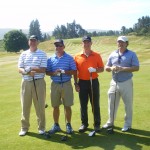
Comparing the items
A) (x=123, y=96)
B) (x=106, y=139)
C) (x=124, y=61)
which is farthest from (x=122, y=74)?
(x=106, y=139)

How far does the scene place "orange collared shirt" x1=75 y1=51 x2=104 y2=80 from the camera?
30.7 ft

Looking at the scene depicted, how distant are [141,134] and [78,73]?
7.62 ft

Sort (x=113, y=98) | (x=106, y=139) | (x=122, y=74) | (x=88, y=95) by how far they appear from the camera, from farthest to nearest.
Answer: (x=88, y=95)
(x=113, y=98)
(x=122, y=74)
(x=106, y=139)

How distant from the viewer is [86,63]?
9.35 meters

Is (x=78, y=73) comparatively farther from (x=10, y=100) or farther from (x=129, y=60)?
(x=10, y=100)

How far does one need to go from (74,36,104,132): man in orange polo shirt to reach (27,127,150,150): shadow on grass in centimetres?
47

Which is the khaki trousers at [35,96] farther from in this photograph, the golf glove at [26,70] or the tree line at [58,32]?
the tree line at [58,32]

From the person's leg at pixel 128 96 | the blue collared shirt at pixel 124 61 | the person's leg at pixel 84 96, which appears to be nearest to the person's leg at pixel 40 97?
the person's leg at pixel 84 96

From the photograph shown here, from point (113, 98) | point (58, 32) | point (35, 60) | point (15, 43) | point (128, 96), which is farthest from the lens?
point (58, 32)

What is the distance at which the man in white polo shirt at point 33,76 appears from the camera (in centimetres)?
912

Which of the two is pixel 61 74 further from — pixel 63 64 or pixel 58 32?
pixel 58 32

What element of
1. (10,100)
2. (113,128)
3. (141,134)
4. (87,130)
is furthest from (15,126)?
(10,100)

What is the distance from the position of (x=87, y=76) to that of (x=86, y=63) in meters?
0.36

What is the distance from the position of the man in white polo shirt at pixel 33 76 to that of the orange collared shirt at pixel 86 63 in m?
0.95
